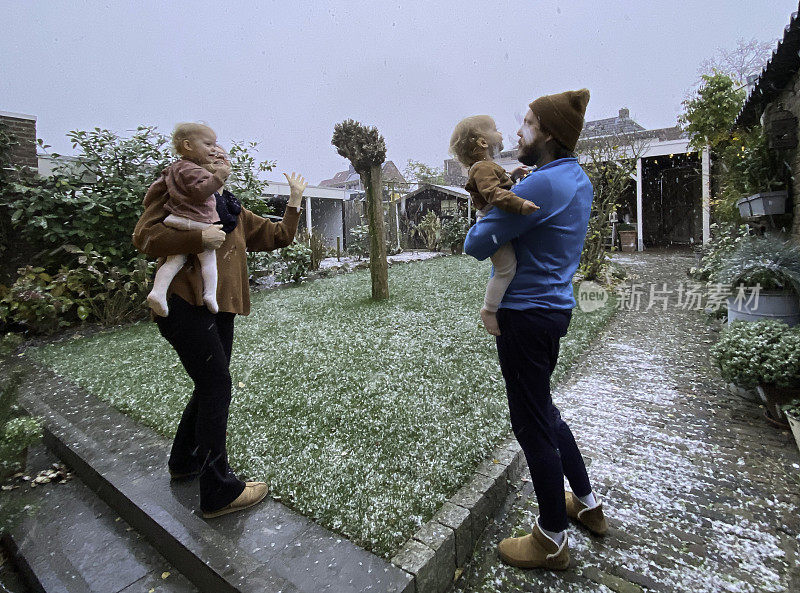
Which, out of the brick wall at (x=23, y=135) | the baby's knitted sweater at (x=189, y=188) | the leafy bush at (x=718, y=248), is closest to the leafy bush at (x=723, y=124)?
the leafy bush at (x=718, y=248)

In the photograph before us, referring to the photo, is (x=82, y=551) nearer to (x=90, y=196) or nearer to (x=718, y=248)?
(x=90, y=196)

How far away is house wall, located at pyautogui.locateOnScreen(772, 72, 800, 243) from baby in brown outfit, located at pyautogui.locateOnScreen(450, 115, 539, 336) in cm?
441

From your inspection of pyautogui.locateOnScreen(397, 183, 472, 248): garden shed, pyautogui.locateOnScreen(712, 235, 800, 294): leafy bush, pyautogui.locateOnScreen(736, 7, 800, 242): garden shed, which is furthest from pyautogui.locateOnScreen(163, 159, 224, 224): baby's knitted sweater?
pyautogui.locateOnScreen(397, 183, 472, 248): garden shed

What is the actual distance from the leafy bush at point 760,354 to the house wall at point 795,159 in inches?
79.3

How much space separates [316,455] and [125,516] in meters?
0.91

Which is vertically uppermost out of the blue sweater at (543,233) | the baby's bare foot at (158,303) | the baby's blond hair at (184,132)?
the baby's blond hair at (184,132)

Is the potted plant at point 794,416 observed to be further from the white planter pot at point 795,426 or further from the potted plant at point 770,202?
the potted plant at point 770,202

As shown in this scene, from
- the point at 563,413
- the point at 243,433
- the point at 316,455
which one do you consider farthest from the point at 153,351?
the point at 563,413

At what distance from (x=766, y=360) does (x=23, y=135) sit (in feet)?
28.3

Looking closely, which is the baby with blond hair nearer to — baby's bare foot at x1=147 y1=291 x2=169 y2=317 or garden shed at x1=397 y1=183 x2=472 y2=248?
baby's bare foot at x1=147 y1=291 x2=169 y2=317

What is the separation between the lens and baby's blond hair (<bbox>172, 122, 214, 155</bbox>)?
5.37ft

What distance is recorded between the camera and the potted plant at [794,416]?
96.5 inches

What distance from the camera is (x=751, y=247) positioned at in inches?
142

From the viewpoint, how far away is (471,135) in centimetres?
151
